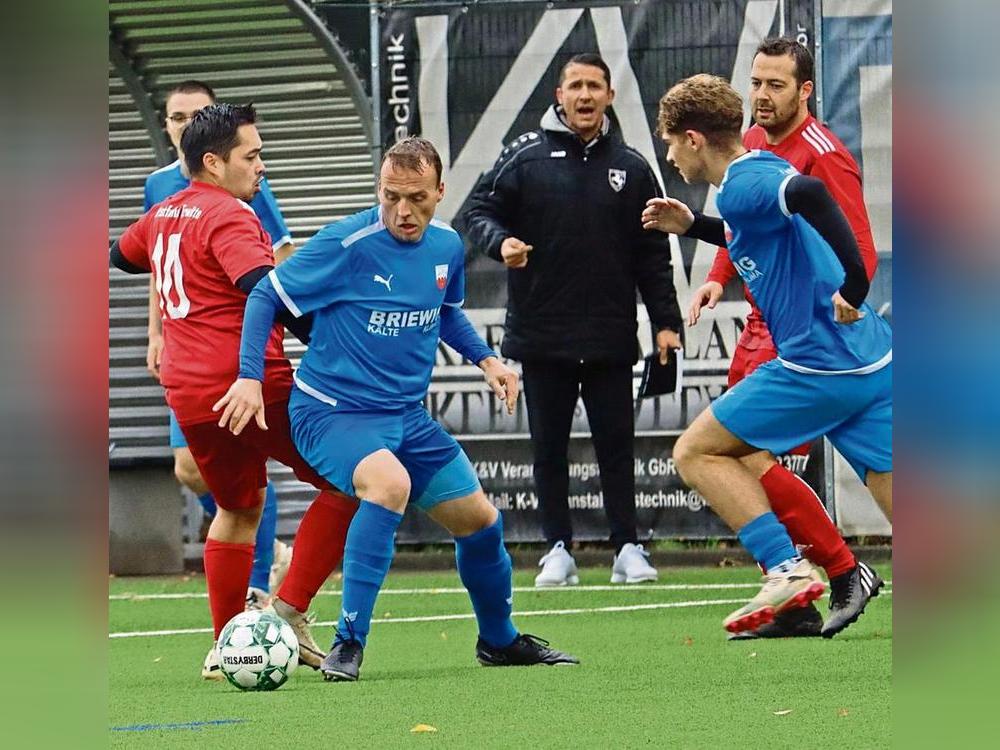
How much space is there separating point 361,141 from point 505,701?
232 inches

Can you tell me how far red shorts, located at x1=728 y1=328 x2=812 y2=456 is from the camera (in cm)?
663

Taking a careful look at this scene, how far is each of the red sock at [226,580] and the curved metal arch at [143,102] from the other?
4.84m

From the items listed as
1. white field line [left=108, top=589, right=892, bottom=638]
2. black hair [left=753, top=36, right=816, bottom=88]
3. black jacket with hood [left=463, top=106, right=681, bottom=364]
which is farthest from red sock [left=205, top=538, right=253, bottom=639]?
black jacket with hood [left=463, top=106, right=681, bottom=364]

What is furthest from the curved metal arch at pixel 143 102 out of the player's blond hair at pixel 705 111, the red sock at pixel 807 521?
the red sock at pixel 807 521

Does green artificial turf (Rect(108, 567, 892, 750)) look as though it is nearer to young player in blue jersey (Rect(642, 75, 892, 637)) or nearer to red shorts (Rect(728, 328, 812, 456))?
young player in blue jersey (Rect(642, 75, 892, 637))

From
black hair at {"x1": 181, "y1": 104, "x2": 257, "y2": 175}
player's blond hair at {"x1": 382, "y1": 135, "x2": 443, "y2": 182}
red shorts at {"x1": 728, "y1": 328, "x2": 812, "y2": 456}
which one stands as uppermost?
black hair at {"x1": 181, "y1": 104, "x2": 257, "y2": 175}

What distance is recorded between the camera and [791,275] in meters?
5.60

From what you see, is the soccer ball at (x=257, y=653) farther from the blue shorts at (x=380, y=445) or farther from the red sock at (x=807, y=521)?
the red sock at (x=807, y=521)

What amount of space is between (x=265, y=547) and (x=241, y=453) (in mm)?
1392

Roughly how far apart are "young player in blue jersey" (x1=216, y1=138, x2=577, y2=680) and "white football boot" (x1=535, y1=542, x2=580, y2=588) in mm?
2796
